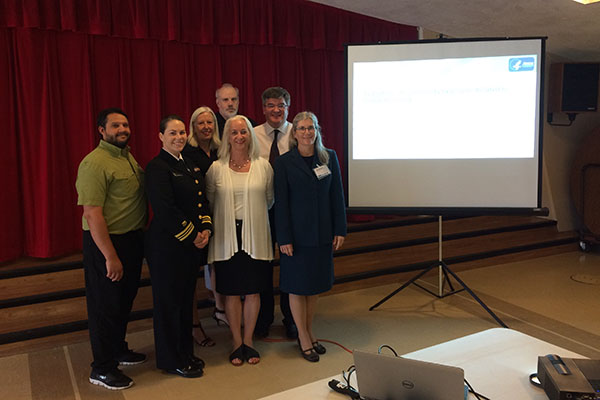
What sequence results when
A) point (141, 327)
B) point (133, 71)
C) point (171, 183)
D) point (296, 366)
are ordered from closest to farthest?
point (171, 183) → point (296, 366) → point (141, 327) → point (133, 71)

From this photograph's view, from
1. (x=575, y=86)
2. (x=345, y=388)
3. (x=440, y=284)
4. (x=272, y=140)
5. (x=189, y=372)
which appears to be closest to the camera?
(x=345, y=388)

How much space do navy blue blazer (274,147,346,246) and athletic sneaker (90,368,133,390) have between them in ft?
3.77

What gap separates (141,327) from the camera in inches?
139

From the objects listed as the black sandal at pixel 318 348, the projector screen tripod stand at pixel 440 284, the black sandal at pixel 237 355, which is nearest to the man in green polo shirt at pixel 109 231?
the black sandal at pixel 237 355

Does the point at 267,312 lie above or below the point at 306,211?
below

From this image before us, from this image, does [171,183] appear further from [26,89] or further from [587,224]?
[587,224]

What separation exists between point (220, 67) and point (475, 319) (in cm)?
323

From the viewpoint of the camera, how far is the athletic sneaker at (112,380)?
2629mm

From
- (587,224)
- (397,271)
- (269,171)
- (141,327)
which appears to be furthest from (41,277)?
(587,224)

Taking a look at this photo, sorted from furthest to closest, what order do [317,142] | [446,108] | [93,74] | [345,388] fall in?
[93,74]
[446,108]
[317,142]
[345,388]

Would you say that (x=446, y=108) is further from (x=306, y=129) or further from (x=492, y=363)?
(x=492, y=363)

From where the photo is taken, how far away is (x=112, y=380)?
8.63ft

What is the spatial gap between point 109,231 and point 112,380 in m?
0.82

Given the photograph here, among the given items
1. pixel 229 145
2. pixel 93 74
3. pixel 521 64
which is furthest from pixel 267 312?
pixel 93 74
